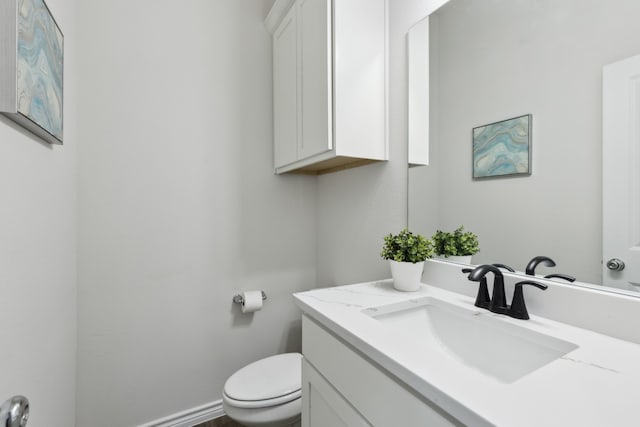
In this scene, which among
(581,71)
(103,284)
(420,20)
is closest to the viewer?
(581,71)

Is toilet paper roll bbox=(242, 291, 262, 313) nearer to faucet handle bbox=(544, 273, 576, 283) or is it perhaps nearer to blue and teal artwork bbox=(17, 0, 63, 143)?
blue and teal artwork bbox=(17, 0, 63, 143)

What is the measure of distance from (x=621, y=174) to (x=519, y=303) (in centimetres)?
40

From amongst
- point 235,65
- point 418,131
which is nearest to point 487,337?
point 418,131

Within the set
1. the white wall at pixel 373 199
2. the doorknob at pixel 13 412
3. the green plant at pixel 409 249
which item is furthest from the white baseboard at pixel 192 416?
the green plant at pixel 409 249

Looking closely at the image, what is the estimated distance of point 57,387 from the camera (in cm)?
104

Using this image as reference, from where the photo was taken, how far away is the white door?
656 millimetres

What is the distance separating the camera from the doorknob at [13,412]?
48 centimetres

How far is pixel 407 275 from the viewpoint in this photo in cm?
104

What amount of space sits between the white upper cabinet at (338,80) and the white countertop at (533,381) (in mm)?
749

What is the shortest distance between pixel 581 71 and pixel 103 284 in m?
1.96

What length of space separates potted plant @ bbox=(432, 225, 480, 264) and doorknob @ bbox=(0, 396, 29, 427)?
1200 millimetres

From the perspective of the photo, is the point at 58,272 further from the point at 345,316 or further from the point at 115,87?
the point at 345,316

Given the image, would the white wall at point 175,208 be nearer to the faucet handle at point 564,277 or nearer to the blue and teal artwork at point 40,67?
the blue and teal artwork at point 40,67

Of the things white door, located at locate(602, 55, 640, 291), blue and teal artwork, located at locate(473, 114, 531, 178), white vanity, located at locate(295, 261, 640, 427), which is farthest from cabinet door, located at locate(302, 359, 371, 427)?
blue and teal artwork, located at locate(473, 114, 531, 178)
